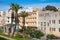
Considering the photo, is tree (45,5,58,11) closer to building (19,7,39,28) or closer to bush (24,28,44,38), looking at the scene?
building (19,7,39,28)

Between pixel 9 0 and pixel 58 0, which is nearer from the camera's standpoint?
pixel 58 0

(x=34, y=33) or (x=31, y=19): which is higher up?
(x=31, y=19)

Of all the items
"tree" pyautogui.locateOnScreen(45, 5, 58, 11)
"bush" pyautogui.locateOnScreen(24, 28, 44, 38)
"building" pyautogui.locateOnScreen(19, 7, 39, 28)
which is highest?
"tree" pyautogui.locateOnScreen(45, 5, 58, 11)

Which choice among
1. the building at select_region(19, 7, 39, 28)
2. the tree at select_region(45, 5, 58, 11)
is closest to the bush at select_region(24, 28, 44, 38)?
the building at select_region(19, 7, 39, 28)

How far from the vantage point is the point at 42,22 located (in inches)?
137

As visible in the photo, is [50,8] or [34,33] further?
[34,33]

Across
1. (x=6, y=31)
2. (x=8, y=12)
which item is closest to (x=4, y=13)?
(x=8, y=12)

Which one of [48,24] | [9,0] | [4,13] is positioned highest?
[9,0]

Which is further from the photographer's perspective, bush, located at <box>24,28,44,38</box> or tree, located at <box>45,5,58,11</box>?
bush, located at <box>24,28,44,38</box>

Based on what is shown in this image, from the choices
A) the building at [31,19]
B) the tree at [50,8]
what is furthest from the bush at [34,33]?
the tree at [50,8]

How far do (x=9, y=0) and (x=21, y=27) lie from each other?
69 centimetres

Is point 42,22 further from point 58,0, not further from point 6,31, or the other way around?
point 6,31

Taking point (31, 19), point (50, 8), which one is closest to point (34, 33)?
point (31, 19)

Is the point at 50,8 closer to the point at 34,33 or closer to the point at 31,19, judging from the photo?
the point at 31,19
